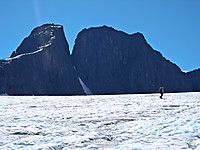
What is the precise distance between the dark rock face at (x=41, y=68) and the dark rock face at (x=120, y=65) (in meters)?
25.3

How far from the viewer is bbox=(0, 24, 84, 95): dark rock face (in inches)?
3935

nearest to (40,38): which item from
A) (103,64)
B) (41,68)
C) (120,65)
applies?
(41,68)

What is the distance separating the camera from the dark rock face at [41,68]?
99.9 meters

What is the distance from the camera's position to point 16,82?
10056 centimetres

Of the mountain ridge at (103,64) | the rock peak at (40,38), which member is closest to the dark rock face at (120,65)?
the mountain ridge at (103,64)

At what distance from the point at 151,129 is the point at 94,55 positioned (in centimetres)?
15339

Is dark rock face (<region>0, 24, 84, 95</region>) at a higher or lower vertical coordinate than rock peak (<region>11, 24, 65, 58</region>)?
lower

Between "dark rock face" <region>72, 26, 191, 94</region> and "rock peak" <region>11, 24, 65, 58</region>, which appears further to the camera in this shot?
"dark rock face" <region>72, 26, 191, 94</region>

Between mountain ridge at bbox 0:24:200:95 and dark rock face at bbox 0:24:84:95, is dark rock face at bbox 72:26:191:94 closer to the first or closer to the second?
mountain ridge at bbox 0:24:200:95

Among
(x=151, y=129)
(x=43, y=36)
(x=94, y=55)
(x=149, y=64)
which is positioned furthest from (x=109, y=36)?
(x=151, y=129)

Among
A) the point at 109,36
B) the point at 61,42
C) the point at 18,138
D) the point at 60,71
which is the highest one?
the point at 109,36

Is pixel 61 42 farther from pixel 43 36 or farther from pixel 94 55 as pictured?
pixel 94 55

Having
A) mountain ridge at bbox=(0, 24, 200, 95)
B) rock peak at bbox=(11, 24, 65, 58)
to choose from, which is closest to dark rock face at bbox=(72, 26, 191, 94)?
mountain ridge at bbox=(0, 24, 200, 95)

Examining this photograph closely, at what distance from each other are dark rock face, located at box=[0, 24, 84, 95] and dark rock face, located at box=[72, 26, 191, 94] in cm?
2528
